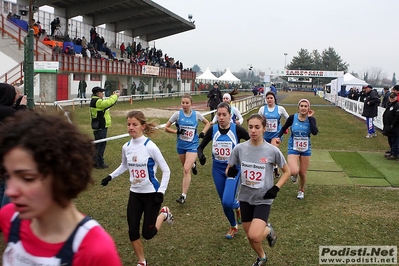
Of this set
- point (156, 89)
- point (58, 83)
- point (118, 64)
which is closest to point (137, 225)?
point (58, 83)

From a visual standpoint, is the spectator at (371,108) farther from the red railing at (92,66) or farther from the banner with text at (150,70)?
the banner with text at (150,70)

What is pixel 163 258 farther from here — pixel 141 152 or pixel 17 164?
pixel 17 164

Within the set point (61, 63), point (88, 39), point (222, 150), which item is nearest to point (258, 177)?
point (222, 150)

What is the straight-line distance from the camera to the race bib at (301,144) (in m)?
8.30

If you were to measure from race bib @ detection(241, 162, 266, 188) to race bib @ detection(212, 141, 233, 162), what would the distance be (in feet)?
3.67

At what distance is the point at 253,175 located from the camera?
519 cm

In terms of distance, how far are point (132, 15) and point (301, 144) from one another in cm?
4127

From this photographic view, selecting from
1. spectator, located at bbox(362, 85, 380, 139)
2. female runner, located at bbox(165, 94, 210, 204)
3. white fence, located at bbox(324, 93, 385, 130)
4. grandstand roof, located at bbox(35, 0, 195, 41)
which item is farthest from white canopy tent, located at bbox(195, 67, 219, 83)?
female runner, located at bbox(165, 94, 210, 204)

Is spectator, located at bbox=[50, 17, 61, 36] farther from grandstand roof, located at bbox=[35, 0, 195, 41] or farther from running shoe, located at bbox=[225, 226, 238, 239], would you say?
running shoe, located at bbox=[225, 226, 238, 239]

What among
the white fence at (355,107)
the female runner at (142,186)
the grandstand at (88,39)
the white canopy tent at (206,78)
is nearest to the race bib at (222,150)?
the female runner at (142,186)

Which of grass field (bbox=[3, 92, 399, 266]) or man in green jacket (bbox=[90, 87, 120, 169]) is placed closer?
grass field (bbox=[3, 92, 399, 266])

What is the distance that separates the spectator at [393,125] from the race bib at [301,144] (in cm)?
586

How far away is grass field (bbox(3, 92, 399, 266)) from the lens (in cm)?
574

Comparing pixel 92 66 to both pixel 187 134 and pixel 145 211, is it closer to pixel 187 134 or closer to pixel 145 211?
pixel 187 134
